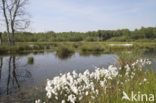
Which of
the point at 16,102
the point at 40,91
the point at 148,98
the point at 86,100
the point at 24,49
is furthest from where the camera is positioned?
the point at 24,49

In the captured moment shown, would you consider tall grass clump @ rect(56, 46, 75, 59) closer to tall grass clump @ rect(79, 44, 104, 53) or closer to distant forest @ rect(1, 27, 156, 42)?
tall grass clump @ rect(79, 44, 104, 53)

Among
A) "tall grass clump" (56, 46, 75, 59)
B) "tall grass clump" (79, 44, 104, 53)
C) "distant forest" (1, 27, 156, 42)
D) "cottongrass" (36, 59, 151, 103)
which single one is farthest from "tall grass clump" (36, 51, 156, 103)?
"distant forest" (1, 27, 156, 42)

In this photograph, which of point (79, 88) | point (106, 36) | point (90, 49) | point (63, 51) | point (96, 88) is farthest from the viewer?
point (106, 36)

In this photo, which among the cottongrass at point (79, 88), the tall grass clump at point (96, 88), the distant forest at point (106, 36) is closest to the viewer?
the tall grass clump at point (96, 88)

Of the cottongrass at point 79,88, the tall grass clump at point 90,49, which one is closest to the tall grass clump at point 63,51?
the tall grass clump at point 90,49

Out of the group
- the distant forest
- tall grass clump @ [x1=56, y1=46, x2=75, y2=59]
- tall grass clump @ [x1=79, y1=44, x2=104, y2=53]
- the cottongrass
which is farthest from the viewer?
the distant forest

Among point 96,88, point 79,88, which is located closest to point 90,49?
point 96,88

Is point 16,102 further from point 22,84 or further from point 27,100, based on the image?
point 22,84

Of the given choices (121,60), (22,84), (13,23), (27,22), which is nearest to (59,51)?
(27,22)

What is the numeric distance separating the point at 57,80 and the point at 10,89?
2501mm

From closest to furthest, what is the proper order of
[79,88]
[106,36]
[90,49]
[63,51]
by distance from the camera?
[79,88] → [63,51] → [90,49] → [106,36]

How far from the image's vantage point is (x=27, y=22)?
19.4 meters

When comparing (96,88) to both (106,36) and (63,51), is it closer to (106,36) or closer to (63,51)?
(63,51)

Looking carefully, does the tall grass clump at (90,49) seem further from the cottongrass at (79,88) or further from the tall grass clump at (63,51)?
the cottongrass at (79,88)
